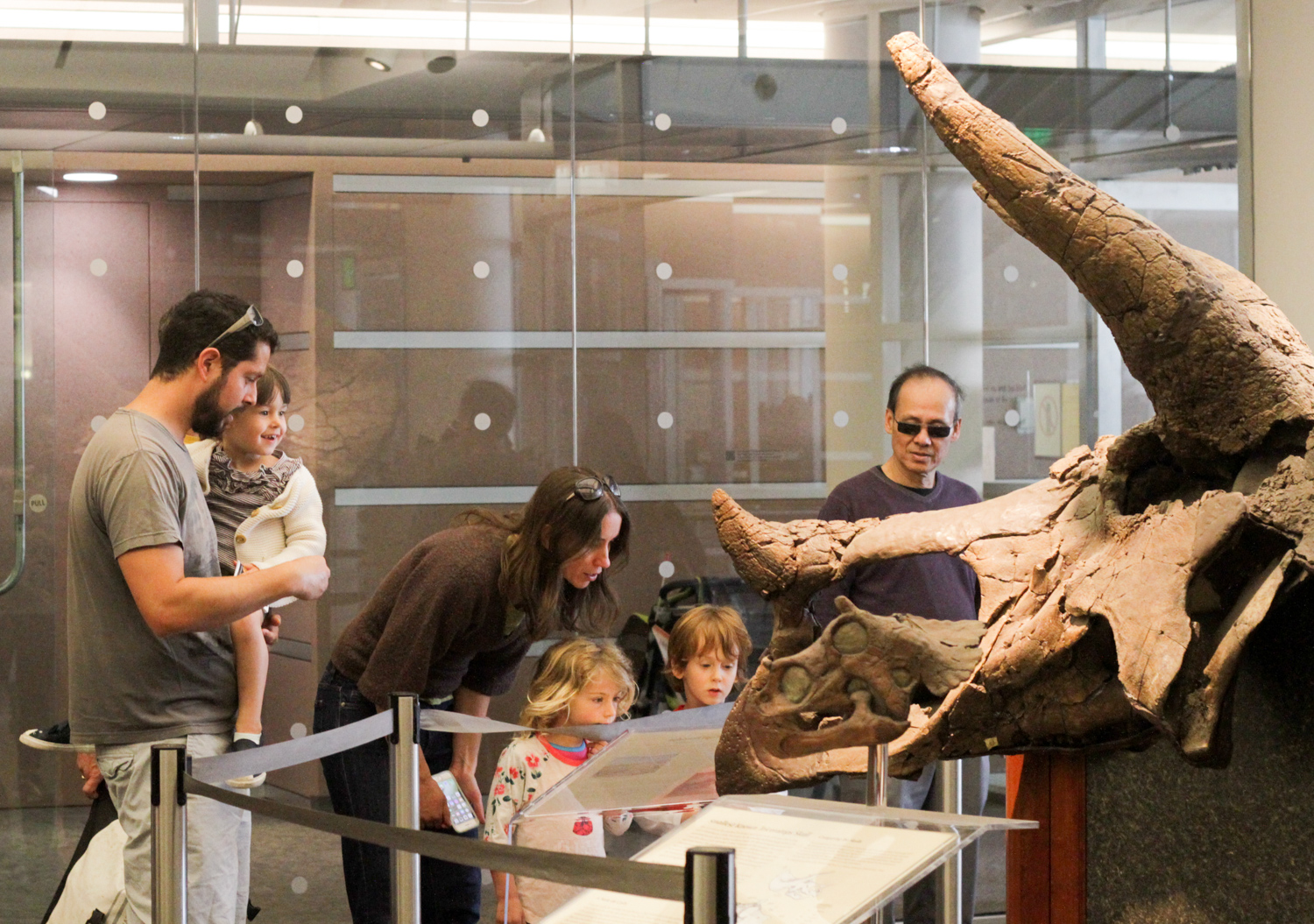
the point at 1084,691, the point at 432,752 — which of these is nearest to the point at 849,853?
the point at 1084,691

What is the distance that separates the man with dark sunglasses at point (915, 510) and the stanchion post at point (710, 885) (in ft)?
7.58

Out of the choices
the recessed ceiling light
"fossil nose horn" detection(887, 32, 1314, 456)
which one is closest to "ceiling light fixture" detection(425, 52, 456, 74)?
the recessed ceiling light

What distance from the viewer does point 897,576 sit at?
384cm

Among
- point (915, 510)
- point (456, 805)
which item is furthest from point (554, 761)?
point (915, 510)

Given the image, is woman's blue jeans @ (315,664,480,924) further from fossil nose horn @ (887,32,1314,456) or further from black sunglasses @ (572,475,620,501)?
fossil nose horn @ (887,32,1314,456)

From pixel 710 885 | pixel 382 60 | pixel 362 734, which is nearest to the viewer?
pixel 710 885

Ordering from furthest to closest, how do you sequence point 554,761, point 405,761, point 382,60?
point 382,60
point 554,761
point 405,761

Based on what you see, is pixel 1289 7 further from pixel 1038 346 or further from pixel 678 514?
pixel 678 514

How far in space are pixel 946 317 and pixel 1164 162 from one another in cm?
120

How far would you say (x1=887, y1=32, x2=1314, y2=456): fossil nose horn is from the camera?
1537mm

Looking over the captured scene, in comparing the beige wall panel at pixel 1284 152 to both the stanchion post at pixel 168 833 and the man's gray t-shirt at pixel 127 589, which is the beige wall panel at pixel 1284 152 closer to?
the man's gray t-shirt at pixel 127 589

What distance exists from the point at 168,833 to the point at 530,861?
0.80m

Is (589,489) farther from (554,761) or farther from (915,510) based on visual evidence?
(915,510)

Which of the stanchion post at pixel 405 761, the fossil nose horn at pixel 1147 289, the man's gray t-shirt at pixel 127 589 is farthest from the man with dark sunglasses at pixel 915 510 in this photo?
the fossil nose horn at pixel 1147 289
